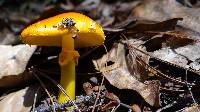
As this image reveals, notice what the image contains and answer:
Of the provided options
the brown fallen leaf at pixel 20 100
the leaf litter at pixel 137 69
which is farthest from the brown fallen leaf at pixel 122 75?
the brown fallen leaf at pixel 20 100

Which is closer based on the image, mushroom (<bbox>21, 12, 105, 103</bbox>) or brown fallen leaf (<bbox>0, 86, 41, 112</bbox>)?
mushroom (<bbox>21, 12, 105, 103</bbox>)

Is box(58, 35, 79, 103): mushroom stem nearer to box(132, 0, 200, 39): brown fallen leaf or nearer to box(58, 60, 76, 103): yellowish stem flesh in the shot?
box(58, 60, 76, 103): yellowish stem flesh

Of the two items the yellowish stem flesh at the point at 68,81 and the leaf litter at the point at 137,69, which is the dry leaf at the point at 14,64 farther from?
the yellowish stem flesh at the point at 68,81

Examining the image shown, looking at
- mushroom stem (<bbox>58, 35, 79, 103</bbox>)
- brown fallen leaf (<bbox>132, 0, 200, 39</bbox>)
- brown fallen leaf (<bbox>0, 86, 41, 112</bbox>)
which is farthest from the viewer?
brown fallen leaf (<bbox>132, 0, 200, 39</bbox>)

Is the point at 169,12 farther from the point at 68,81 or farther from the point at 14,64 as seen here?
the point at 14,64

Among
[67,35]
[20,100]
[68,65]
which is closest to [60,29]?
[67,35]

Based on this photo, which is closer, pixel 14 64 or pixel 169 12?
pixel 14 64

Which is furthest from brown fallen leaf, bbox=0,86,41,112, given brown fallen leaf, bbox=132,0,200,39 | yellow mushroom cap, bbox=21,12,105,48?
brown fallen leaf, bbox=132,0,200,39

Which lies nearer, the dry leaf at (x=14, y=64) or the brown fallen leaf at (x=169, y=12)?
the dry leaf at (x=14, y=64)

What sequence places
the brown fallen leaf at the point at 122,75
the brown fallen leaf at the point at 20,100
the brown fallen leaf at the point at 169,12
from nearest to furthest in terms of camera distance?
the brown fallen leaf at the point at 122,75
the brown fallen leaf at the point at 20,100
the brown fallen leaf at the point at 169,12
